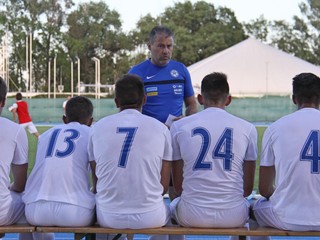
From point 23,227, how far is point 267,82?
2254 inches

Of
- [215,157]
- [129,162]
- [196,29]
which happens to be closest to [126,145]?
[129,162]

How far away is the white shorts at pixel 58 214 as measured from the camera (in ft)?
15.7

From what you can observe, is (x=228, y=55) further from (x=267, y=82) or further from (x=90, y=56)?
(x=90, y=56)

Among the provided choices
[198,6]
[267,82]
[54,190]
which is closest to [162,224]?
[54,190]

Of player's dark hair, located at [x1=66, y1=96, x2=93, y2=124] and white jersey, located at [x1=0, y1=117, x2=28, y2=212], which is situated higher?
player's dark hair, located at [x1=66, y1=96, x2=93, y2=124]

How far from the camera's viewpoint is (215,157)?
4754mm

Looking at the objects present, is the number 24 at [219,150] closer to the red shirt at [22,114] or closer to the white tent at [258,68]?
the red shirt at [22,114]

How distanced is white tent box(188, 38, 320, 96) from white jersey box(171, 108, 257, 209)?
2206 inches

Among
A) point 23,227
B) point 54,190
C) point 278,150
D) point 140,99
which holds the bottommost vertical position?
point 23,227

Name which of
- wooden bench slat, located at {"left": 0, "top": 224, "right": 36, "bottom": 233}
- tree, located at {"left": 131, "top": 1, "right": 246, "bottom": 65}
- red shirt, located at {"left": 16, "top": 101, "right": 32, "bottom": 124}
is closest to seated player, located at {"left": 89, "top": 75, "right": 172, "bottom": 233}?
wooden bench slat, located at {"left": 0, "top": 224, "right": 36, "bottom": 233}

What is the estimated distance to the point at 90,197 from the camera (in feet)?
16.2

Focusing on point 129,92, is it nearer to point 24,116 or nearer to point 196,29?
point 24,116

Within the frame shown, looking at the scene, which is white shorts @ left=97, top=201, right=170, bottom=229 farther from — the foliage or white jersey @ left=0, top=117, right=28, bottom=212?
the foliage

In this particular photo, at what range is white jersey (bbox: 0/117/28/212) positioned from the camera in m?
4.88
